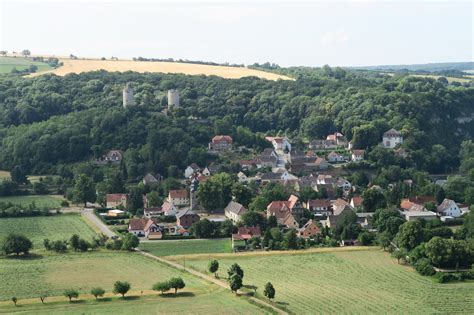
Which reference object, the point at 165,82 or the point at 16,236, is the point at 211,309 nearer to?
the point at 16,236

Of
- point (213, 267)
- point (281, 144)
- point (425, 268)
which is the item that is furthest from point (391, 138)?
point (213, 267)

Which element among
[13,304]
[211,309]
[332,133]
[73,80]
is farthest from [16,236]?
[73,80]

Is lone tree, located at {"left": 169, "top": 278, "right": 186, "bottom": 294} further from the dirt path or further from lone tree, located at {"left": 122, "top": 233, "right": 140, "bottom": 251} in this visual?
lone tree, located at {"left": 122, "top": 233, "right": 140, "bottom": 251}

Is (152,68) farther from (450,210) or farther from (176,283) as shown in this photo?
(176,283)

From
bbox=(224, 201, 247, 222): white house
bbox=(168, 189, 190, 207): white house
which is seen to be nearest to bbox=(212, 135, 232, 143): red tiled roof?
bbox=(168, 189, 190, 207): white house

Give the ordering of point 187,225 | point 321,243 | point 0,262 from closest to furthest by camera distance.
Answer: point 0,262, point 321,243, point 187,225

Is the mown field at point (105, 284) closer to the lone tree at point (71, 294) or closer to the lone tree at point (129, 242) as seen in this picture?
the lone tree at point (71, 294)

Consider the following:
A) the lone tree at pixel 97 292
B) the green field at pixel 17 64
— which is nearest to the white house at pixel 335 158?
the lone tree at pixel 97 292
